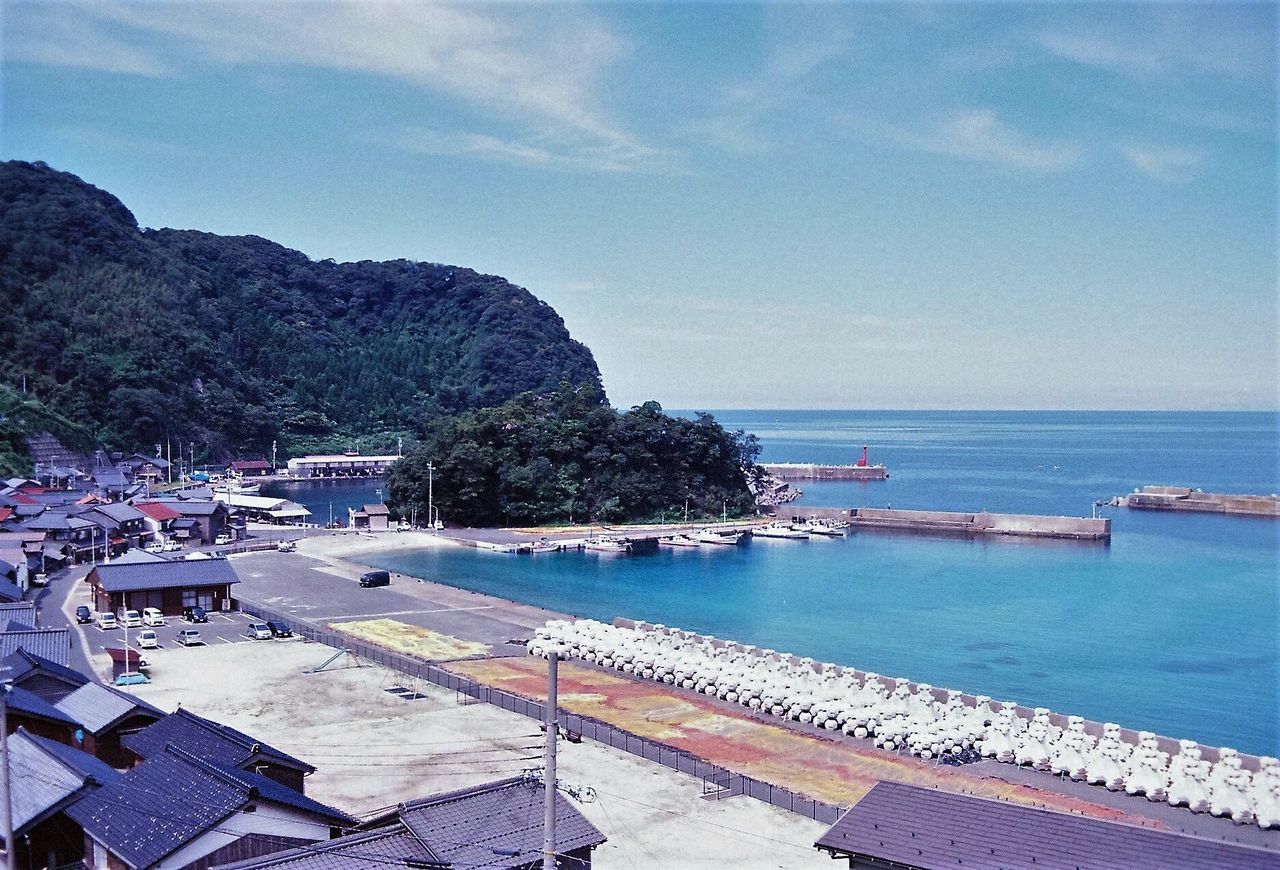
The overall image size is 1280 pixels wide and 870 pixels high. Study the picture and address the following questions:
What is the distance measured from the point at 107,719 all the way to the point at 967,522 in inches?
2484

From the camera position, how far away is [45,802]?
11.7 m

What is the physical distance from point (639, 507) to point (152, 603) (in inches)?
1557

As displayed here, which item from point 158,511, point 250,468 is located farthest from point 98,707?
point 250,468

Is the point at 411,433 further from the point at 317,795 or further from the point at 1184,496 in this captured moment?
the point at 317,795

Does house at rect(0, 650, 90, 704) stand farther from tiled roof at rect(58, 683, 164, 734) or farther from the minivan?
the minivan

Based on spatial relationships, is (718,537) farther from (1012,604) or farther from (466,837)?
(466,837)

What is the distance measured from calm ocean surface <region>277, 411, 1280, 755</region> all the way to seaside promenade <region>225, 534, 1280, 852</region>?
6.52m

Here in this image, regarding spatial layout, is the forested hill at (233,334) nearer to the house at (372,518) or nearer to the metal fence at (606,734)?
the house at (372,518)

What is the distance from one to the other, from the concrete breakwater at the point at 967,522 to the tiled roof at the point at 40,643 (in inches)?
2227

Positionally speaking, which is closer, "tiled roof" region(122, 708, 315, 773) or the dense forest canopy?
"tiled roof" region(122, 708, 315, 773)

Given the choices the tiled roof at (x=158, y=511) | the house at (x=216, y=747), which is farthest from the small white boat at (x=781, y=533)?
the house at (x=216, y=747)

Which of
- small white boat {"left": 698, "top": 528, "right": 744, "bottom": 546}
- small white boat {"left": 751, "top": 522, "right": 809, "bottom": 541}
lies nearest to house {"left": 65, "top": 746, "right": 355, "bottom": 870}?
small white boat {"left": 698, "top": 528, "right": 744, "bottom": 546}

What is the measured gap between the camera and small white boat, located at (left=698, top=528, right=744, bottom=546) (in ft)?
209

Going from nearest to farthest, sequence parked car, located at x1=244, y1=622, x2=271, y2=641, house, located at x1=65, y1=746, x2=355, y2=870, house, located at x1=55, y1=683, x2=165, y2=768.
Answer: house, located at x1=65, y1=746, x2=355, y2=870 < house, located at x1=55, y1=683, x2=165, y2=768 < parked car, located at x1=244, y1=622, x2=271, y2=641
